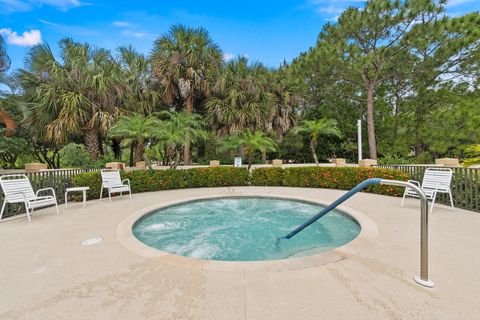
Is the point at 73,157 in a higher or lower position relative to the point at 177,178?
higher

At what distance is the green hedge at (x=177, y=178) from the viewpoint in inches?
300

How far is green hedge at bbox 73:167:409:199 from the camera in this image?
7.53m

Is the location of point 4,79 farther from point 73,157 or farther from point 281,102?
point 281,102

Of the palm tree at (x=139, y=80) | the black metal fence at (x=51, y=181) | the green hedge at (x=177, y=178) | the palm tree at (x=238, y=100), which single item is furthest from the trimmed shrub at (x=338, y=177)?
the palm tree at (x=139, y=80)

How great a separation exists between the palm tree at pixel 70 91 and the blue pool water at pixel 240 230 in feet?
27.9

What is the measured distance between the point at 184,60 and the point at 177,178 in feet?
26.3

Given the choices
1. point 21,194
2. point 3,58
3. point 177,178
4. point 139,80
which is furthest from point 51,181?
point 139,80

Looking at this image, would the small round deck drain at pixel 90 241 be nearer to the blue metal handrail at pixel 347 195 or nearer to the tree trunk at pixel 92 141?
the blue metal handrail at pixel 347 195

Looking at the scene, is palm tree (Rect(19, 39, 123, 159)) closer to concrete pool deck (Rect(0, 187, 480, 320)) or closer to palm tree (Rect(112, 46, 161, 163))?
palm tree (Rect(112, 46, 161, 163))

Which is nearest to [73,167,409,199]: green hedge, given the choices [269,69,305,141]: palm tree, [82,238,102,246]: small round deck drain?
[82,238,102,246]: small round deck drain

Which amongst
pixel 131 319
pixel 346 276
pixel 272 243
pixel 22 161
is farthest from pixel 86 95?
pixel 22 161

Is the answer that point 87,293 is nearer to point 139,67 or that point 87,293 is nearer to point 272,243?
point 272,243

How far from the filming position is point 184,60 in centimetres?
1395

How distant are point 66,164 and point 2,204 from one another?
595 centimetres
